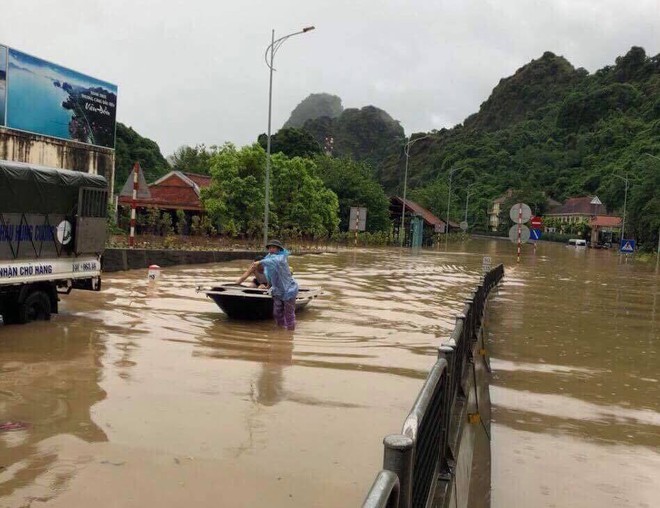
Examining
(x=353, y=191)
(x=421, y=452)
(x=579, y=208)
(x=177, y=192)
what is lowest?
(x=421, y=452)

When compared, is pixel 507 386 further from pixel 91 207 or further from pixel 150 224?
pixel 150 224

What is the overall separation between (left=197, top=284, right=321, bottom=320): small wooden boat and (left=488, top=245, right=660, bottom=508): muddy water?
12.5 feet

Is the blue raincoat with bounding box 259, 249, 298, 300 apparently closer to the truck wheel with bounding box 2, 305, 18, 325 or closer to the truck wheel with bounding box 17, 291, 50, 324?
the truck wheel with bounding box 17, 291, 50, 324

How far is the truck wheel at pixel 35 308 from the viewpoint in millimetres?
9758

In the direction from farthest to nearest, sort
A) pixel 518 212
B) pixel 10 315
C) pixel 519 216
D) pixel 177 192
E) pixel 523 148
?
pixel 523 148 < pixel 177 192 < pixel 519 216 < pixel 518 212 < pixel 10 315

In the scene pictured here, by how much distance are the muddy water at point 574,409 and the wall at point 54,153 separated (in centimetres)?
2566

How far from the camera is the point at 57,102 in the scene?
1361 inches

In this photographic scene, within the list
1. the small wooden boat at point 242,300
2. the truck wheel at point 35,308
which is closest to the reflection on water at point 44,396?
the truck wheel at point 35,308

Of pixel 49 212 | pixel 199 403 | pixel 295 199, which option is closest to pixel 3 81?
pixel 295 199

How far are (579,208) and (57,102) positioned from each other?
271 ft

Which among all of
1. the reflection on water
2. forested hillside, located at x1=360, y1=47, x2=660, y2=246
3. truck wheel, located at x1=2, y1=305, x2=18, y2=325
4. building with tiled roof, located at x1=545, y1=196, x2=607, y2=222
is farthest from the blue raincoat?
building with tiled roof, located at x1=545, y1=196, x2=607, y2=222

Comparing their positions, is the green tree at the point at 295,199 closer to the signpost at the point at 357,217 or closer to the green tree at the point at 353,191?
the signpost at the point at 357,217

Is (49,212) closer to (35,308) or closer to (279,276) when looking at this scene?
(35,308)

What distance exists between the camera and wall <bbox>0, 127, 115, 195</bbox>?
32088 millimetres
